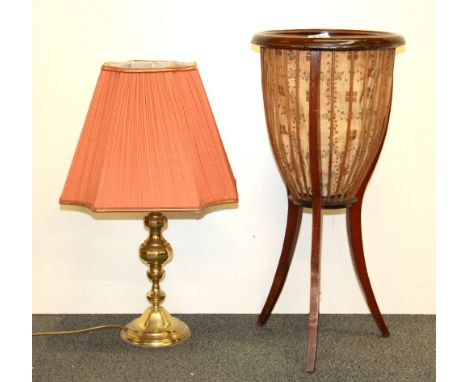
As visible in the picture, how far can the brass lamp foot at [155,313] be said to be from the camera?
248cm

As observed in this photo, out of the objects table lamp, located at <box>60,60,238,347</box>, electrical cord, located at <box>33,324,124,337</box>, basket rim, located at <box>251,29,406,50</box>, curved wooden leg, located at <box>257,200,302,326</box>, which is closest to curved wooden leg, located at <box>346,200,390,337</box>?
curved wooden leg, located at <box>257,200,302,326</box>

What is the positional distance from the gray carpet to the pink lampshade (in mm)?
494

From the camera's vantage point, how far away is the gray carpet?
7.59 ft

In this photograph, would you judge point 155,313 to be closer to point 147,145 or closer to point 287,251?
point 287,251

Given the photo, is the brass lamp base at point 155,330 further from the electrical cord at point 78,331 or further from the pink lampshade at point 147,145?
the pink lampshade at point 147,145

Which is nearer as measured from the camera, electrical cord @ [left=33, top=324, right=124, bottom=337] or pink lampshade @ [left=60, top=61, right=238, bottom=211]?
pink lampshade @ [left=60, top=61, right=238, bottom=211]

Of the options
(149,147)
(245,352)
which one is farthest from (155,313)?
(149,147)

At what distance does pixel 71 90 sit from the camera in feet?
8.60

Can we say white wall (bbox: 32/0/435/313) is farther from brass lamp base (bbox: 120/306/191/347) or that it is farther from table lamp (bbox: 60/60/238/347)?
table lamp (bbox: 60/60/238/347)

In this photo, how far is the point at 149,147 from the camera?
2203 millimetres

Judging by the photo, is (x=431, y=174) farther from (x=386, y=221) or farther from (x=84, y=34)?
(x=84, y=34)

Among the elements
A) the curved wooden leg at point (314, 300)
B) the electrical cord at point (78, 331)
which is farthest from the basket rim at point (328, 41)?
the electrical cord at point (78, 331)

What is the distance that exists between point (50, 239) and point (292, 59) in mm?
1087

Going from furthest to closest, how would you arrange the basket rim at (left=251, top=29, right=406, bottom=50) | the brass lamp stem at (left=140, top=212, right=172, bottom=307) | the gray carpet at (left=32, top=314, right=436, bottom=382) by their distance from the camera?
the brass lamp stem at (left=140, top=212, right=172, bottom=307) < the gray carpet at (left=32, top=314, right=436, bottom=382) < the basket rim at (left=251, top=29, right=406, bottom=50)
